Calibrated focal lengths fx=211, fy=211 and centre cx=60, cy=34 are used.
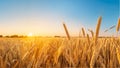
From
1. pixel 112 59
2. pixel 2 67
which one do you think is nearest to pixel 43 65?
pixel 2 67

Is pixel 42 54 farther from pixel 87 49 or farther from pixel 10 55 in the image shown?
pixel 87 49

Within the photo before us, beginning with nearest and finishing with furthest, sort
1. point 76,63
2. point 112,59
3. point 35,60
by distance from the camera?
point 35,60, point 76,63, point 112,59

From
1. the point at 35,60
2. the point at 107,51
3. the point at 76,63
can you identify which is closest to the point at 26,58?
the point at 35,60

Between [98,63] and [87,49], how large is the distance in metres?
0.43

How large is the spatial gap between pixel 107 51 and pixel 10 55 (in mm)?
1423

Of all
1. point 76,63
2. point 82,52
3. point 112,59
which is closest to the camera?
point 76,63

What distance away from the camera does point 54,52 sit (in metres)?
2.75

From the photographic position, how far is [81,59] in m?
2.63

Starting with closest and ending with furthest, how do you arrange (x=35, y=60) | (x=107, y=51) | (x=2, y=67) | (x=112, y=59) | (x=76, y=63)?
(x=2, y=67)
(x=35, y=60)
(x=76, y=63)
(x=112, y=59)
(x=107, y=51)

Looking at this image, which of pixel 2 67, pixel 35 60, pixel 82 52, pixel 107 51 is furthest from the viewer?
pixel 107 51

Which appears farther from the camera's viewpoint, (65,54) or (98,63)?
(98,63)

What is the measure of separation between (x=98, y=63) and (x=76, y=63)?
1.04 ft

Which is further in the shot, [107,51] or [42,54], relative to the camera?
[107,51]

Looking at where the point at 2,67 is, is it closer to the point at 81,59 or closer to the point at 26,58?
the point at 26,58
